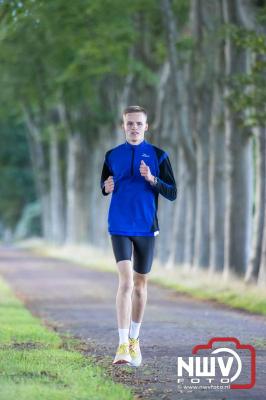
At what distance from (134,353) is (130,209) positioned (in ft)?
4.04

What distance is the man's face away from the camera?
989cm

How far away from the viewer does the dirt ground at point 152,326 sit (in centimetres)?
895

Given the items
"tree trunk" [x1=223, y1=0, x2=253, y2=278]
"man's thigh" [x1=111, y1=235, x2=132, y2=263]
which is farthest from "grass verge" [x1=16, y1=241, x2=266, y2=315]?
"man's thigh" [x1=111, y1=235, x2=132, y2=263]

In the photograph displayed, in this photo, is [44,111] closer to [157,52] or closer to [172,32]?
[157,52]

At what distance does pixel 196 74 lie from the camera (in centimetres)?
2895

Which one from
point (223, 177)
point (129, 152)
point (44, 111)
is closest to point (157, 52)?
point (223, 177)

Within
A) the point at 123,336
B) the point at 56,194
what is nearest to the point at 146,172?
the point at 123,336

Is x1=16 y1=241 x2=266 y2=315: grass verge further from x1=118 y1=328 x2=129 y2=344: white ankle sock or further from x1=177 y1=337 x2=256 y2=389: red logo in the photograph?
x1=118 y1=328 x2=129 y2=344: white ankle sock

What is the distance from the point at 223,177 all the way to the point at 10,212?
197 ft

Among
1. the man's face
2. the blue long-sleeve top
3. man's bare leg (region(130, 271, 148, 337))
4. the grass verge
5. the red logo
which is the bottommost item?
the grass verge

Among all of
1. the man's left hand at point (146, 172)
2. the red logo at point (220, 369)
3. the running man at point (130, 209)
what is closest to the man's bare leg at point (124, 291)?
the running man at point (130, 209)

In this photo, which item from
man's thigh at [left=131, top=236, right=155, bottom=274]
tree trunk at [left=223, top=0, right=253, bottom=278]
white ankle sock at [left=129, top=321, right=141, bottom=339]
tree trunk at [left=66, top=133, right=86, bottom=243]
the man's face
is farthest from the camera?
tree trunk at [left=66, top=133, right=86, bottom=243]

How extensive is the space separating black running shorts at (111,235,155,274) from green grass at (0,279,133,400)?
94cm

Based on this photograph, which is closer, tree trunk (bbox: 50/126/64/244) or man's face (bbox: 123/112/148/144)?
man's face (bbox: 123/112/148/144)
